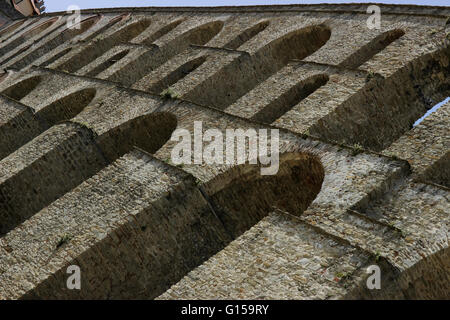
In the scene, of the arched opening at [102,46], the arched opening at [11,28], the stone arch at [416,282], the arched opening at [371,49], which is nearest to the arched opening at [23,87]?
the arched opening at [102,46]

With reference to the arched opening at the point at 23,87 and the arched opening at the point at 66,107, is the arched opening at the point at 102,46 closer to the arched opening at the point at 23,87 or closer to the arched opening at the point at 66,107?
the arched opening at the point at 23,87

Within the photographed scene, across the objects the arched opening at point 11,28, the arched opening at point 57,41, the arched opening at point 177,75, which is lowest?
the arched opening at point 11,28

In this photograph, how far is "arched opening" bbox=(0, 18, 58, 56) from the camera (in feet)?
113

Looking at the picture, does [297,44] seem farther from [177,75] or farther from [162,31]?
[162,31]

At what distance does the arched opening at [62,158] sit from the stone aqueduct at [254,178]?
0.04m

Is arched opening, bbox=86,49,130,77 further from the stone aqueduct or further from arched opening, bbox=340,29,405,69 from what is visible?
arched opening, bbox=340,29,405,69

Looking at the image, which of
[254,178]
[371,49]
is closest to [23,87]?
[371,49]

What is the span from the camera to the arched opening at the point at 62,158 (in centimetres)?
1403

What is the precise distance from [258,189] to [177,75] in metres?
→ 8.99

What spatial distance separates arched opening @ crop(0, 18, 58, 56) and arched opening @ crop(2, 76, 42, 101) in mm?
12099

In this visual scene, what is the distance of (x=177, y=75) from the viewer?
785 inches

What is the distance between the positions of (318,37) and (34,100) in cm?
1094
